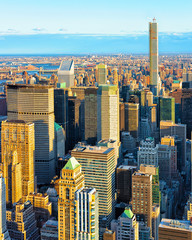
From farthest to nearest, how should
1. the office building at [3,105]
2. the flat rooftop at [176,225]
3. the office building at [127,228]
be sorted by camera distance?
the office building at [3,105], the office building at [127,228], the flat rooftop at [176,225]

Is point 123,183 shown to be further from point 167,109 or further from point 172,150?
point 167,109

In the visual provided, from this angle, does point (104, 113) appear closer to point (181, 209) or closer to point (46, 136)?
point (46, 136)

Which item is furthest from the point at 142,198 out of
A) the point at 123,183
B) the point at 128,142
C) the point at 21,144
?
the point at 128,142

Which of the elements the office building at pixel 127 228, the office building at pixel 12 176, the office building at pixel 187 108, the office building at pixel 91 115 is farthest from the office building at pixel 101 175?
the office building at pixel 187 108

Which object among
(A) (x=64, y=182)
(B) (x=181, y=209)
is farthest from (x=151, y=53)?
(A) (x=64, y=182)

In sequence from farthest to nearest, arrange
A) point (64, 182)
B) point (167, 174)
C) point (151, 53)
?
point (151, 53), point (167, 174), point (64, 182)

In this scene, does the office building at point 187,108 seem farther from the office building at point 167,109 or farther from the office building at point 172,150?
the office building at point 172,150
